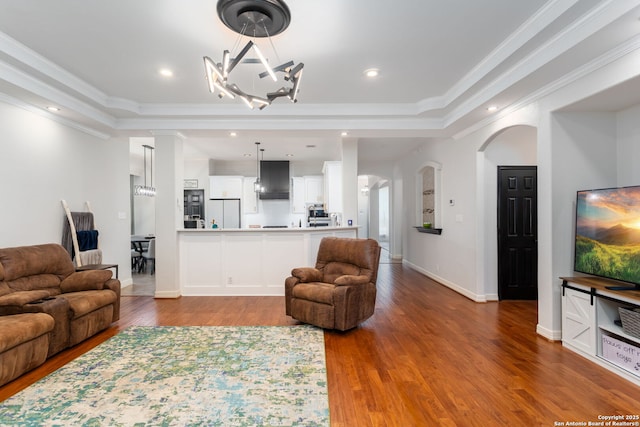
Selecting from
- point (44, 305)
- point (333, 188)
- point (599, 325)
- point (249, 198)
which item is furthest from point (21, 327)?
point (249, 198)

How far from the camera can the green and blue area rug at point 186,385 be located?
2104 millimetres

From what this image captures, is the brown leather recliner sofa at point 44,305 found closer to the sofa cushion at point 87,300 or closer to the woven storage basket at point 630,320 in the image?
the sofa cushion at point 87,300

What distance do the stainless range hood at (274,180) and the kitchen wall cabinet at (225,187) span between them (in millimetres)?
637

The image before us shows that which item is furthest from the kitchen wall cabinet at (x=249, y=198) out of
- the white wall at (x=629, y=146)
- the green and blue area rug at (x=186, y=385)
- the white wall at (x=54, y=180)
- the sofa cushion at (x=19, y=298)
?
the white wall at (x=629, y=146)

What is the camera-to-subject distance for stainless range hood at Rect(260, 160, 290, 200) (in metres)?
8.90

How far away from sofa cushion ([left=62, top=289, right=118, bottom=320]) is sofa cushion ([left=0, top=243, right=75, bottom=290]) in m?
0.30

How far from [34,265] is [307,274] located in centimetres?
293

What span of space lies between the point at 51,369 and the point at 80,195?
2979mm

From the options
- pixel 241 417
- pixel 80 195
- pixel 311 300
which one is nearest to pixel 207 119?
pixel 80 195

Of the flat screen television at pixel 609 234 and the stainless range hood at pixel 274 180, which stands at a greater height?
the stainless range hood at pixel 274 180

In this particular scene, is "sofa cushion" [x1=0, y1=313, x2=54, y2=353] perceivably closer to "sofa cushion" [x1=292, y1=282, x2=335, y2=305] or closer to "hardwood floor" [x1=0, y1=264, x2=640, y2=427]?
"hardwood floor" [x1=0, y1=264, x2=640, y2=427]

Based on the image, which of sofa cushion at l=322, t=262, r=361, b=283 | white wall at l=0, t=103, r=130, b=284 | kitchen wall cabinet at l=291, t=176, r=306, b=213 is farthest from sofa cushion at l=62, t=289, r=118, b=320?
kitchen wall cabinet at l=291, t=176, r=306, b=213

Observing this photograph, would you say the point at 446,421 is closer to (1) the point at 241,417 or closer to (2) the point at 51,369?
(1) the point at 241,417

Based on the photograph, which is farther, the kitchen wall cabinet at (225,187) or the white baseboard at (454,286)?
the kitchen wall cabinet at (225,187)
